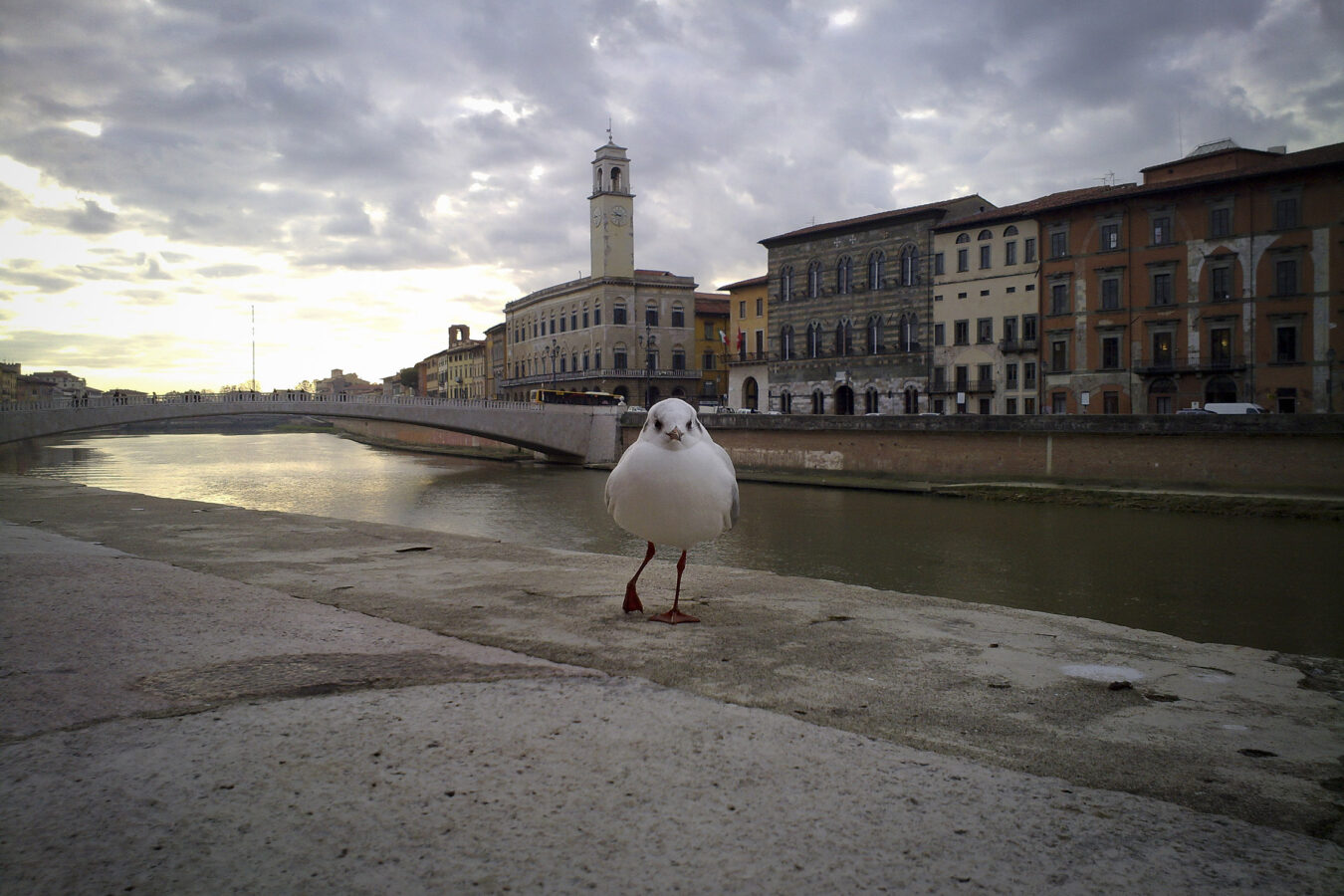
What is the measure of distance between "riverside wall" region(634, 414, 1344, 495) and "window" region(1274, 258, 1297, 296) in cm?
1128

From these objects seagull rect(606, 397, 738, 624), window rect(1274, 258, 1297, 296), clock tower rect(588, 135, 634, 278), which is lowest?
seagull rect(606, 397, 738, 624)

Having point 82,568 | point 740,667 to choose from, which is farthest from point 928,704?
point 82,568

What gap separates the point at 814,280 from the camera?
147 feet

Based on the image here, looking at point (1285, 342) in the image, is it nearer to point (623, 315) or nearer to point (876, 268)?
point (876, 268)

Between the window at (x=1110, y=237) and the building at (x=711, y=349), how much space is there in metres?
31.2

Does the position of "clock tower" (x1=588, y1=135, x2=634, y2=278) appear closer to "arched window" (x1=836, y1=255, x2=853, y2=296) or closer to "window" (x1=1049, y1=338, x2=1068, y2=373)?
"arched window" (x1=836, y1=255, x2=853, y2=296)

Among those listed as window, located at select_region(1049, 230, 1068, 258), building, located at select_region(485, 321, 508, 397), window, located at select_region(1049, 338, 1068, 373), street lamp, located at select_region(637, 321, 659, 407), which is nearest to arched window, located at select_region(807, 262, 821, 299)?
window, located at select_region(1049, 230, 1068, 258)

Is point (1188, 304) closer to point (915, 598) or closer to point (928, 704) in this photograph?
point (915, 598)

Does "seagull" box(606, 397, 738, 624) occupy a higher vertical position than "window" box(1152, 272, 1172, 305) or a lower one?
lower

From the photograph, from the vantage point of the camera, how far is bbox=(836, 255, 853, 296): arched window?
43181mm

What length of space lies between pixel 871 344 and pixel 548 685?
136ft

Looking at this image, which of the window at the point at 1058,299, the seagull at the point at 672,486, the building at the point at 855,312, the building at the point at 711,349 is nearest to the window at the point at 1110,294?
the window at the point at 1058,299

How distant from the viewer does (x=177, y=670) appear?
10.7 feet

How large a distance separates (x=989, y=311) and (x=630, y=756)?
39.1 m
